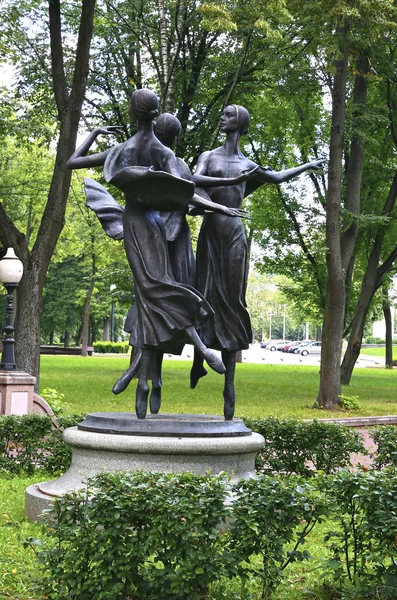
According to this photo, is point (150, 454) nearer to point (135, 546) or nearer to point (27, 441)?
point (135, 546)

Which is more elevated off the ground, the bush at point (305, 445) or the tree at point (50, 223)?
the tree at point (50, 223)

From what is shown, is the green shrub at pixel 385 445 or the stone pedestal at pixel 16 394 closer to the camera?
the green shrub at pixel 385 445

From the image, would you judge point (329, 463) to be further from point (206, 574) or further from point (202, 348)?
point (206, 574)

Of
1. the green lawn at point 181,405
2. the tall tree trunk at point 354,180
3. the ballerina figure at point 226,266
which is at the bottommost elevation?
the green lawn at point 181,405

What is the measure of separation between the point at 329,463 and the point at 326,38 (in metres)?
10.9

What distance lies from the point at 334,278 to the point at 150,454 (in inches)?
542

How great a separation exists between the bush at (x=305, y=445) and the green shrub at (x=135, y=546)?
4.60m

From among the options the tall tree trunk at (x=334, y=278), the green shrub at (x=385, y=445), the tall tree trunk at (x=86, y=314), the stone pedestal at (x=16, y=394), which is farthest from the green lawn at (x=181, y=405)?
the tall tree trunk at (x=86, y=314)

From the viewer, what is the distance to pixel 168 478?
518 cm

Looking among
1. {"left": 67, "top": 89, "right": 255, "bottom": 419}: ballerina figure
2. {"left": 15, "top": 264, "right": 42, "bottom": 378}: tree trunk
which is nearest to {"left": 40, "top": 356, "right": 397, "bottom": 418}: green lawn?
{"left": 15, "top": 264, "right": 42, "bottom": 378}: tree trunk

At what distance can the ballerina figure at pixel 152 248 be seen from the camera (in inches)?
292

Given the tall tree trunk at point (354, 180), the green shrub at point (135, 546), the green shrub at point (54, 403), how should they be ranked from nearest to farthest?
the green shrub at point (135, 546) < the green shrub at point (54, 403) < the tall tree trunk at point (354, 180)

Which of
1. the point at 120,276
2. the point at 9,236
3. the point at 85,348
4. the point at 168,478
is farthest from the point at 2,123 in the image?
the point at 85,348

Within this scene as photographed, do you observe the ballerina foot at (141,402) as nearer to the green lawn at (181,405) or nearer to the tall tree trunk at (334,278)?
the green lawn at (181,405)
